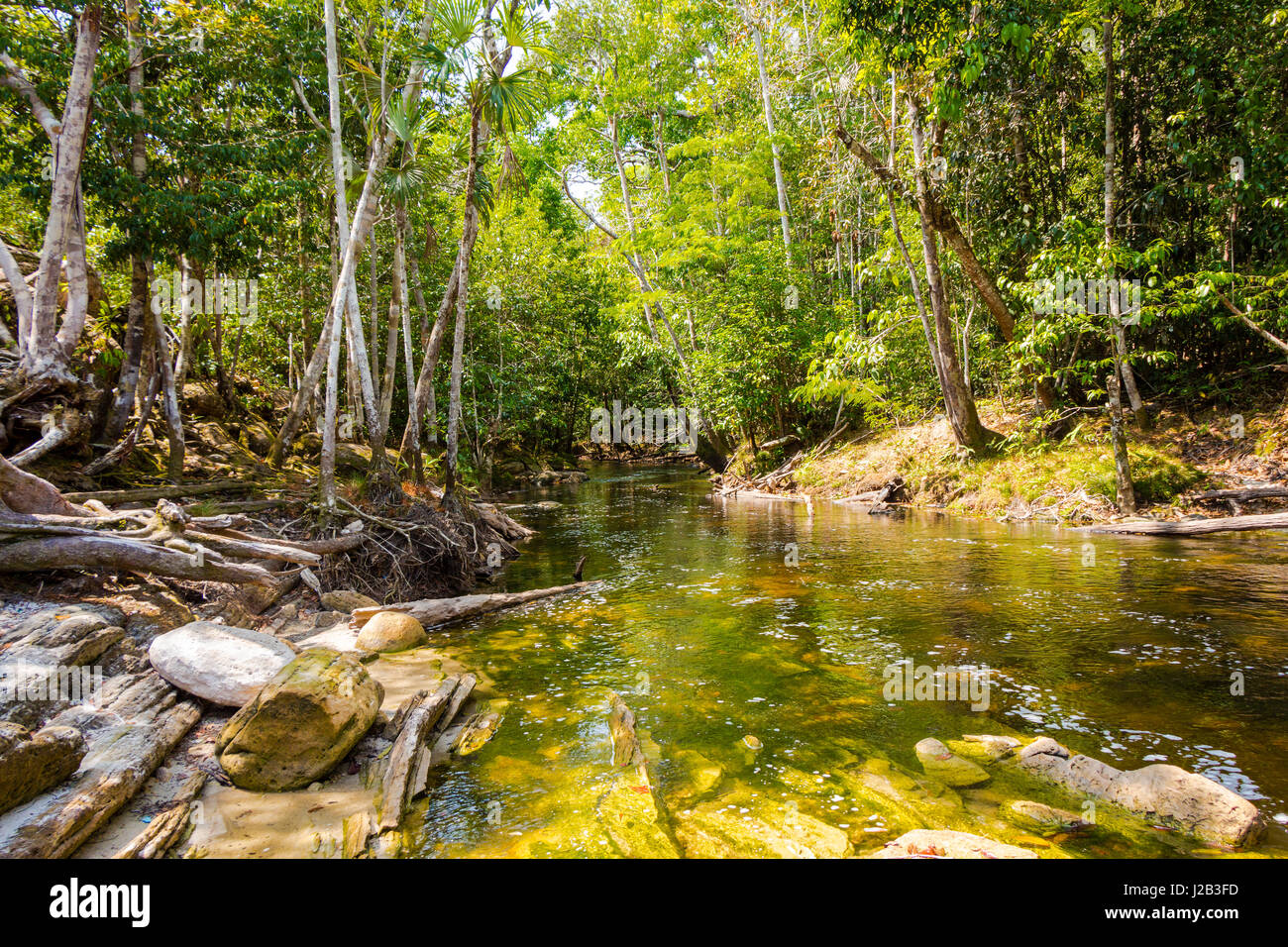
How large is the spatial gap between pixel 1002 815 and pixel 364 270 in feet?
64.2

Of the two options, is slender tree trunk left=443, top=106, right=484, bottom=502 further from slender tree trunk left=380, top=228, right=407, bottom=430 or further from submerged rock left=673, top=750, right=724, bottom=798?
submerged rock left=673, top=750, right=724, bottom=798

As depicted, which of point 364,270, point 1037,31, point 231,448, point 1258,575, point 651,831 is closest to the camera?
point 651,831

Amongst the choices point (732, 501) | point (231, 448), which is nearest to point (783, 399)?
point (732, 501)

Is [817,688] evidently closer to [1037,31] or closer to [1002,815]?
[1002,815]

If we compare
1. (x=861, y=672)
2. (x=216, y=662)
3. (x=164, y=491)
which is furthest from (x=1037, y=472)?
(x=164, y=491)

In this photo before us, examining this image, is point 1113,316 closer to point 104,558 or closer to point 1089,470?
point 1089,470

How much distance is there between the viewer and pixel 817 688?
5180mm

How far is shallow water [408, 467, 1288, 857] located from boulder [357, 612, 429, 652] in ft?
1.09

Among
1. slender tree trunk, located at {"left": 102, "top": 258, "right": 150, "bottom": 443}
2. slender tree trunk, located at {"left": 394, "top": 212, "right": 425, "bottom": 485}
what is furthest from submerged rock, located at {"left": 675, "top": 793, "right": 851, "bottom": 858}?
slender tree trunk, located at {"left": 102, "top": 258, "right": 150, "bottom": 443}

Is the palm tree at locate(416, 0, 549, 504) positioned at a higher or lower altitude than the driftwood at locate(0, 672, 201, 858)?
higher

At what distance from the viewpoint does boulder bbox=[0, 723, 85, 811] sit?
289 cm

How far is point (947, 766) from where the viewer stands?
12.7 ft

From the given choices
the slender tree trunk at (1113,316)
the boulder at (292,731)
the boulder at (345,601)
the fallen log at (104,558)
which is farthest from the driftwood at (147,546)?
the slender tree trunk at (1113,316)

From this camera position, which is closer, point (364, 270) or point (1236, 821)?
point (1236, 821)
